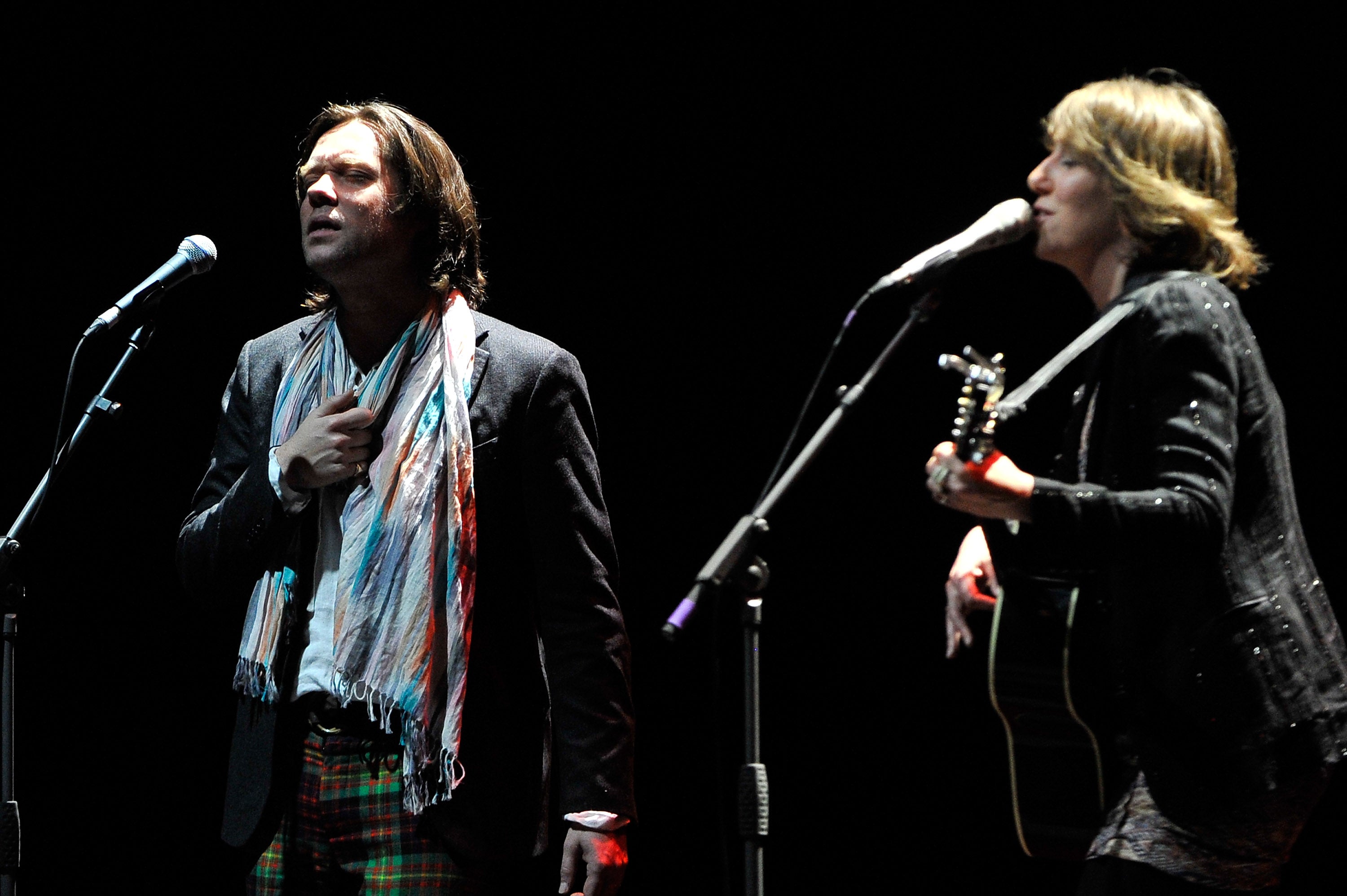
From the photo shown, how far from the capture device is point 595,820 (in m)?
2.03

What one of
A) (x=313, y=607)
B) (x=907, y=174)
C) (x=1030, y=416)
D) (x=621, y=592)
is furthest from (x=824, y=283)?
(x=313, y=607)

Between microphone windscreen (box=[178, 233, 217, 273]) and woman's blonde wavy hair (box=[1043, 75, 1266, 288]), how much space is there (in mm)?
1490

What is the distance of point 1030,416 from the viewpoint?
3.15 m

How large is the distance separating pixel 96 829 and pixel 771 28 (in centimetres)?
276

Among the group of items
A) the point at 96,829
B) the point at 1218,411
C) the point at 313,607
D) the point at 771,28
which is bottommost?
the point at 96,829

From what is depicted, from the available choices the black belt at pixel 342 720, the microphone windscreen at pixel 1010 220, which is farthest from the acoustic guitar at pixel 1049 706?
the black belt at pixel 342 720

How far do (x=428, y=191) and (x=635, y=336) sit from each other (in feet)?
4.00

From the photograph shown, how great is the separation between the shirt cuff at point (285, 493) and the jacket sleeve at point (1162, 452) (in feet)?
3.66

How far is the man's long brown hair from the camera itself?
244 cm

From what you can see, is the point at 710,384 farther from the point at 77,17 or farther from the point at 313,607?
the point at 77,17

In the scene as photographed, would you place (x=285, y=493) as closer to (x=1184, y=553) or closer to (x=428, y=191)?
(x=428, y=191)

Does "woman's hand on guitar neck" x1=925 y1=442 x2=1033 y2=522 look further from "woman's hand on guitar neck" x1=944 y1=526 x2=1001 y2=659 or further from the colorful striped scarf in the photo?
the colorful striped scarf

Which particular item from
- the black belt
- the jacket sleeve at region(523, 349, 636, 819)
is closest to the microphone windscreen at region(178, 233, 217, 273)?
the jacket sleeve at region(523, 349, 636, 819)

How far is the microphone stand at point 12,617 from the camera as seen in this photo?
2.32 metres
